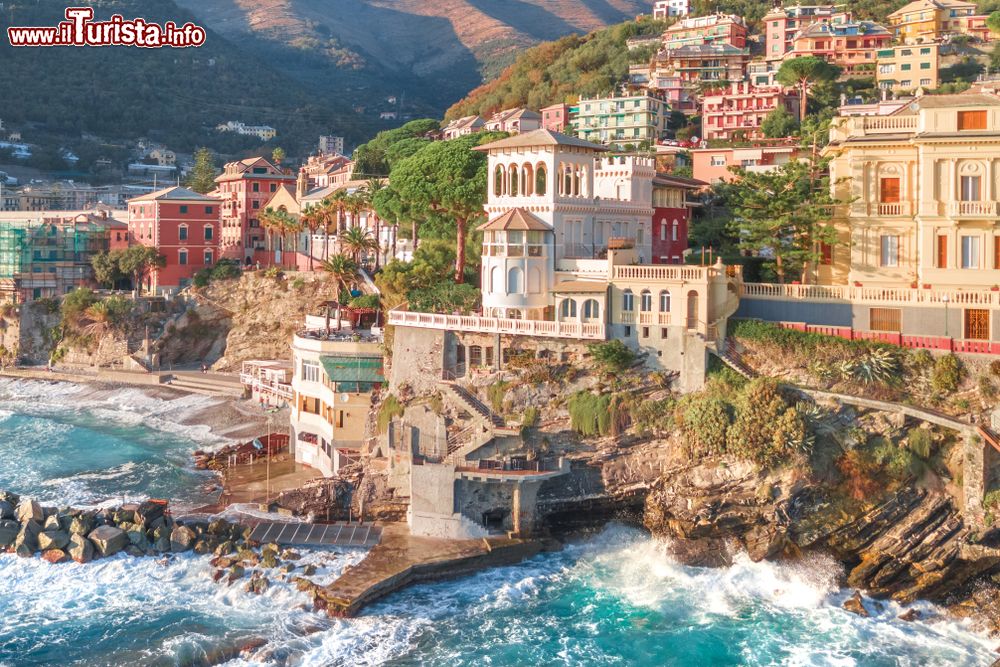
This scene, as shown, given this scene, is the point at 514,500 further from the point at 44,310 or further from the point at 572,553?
the point at 44,310

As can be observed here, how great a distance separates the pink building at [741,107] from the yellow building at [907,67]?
901 cm

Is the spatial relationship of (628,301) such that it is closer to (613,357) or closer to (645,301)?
(645,301)

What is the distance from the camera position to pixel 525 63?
132 meters

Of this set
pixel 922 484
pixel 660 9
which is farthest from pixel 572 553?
pixel 660 9

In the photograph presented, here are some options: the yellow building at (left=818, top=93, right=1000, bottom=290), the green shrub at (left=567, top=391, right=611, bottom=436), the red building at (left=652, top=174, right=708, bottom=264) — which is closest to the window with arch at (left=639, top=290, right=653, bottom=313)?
the green shrub at (left=567, top=391, right=611, bottom=436)

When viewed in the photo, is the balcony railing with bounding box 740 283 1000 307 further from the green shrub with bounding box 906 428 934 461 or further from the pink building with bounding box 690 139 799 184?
the pink building with bounding box 690 139 799 184

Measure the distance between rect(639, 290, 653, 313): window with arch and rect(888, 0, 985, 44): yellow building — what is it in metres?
71.9

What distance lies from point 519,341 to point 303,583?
48.1 ft

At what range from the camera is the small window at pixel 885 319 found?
43.1 m

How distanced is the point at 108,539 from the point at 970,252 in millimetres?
38097

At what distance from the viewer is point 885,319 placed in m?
43.3

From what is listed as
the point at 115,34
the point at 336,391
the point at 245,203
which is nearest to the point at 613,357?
the point at 336,391

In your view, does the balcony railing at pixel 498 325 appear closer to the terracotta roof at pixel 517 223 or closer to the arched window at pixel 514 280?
the arched window at pixel 514 280

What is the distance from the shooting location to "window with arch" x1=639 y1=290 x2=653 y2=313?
1745 inches
